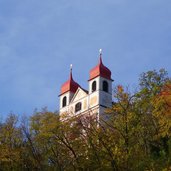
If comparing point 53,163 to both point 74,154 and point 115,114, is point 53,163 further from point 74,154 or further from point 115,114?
point 115,114

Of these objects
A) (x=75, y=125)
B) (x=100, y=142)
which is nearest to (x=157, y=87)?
(x=75, y=125)

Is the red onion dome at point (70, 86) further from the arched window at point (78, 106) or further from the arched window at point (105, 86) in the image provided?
the arched window at point (105, 86)

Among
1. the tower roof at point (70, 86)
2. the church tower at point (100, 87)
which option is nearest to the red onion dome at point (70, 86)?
the tower roof at point (70, 86)

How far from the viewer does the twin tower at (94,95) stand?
5072 cm

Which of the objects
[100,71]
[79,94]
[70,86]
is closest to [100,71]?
[100,71]

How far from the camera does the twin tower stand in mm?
50719

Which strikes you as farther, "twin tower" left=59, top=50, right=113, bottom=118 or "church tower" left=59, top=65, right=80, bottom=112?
"church tower" left=59, top=65, right=80, bottom=112

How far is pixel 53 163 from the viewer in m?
26.2

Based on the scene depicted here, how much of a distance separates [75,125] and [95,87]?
81.7 ft

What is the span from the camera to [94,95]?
51438 mm

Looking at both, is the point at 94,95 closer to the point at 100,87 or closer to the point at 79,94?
the point at 100,87

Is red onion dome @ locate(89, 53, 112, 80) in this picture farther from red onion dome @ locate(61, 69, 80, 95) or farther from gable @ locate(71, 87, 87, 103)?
red onion dome @ locate(61, 69, 80, 95)

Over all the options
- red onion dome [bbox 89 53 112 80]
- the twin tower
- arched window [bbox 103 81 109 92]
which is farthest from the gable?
arched window [bbox 103 81 109 92]

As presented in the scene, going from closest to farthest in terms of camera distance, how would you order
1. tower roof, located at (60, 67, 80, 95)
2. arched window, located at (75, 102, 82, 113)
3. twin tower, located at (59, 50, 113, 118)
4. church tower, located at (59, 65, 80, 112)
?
twin tower, located at (59, 50, 113, 118)
arched window, located at (75, 102, 82, 113)
church tower, located at (59, 65, 80, 112)
tower roof, located at (60, 67, 80, 95)
